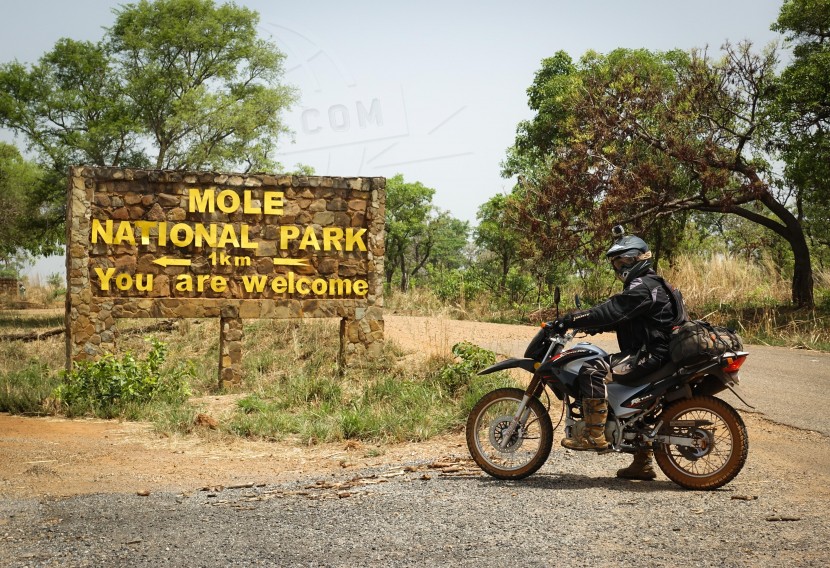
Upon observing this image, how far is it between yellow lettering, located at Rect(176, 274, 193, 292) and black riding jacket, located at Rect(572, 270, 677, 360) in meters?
8.79

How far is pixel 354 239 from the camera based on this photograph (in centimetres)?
1510

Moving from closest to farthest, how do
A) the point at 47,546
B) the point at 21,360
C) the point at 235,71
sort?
the point at 47,546 → the point at 21,360 → the point at 235,71

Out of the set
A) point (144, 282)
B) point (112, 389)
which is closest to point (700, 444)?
point (112, 389)

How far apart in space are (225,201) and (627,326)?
8881mm

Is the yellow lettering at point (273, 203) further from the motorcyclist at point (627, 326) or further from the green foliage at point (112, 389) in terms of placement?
the motorcyclist at point (627, 326)

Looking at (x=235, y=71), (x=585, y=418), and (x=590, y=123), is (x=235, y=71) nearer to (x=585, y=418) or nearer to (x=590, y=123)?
(x=590, y=123)

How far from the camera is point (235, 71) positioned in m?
36.5

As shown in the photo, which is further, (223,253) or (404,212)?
(404,212)

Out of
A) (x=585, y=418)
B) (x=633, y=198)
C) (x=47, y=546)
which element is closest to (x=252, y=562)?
(x=47, y=546)

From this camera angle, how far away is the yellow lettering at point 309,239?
48.9 feet

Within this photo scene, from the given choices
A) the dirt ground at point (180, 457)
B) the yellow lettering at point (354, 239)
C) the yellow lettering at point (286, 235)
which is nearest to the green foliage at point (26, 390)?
the dirt ground at point (180, 457)

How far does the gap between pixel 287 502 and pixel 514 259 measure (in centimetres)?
2589

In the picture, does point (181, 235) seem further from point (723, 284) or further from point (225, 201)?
point (723, 284)

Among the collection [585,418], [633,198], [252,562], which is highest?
[633,198]
